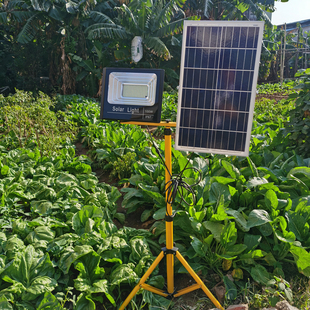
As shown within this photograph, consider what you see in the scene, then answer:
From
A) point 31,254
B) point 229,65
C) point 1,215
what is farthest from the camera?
point 1,215

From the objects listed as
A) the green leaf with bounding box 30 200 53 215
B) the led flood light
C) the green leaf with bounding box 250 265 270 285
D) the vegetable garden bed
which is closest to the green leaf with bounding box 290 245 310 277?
the vegetable garden bed

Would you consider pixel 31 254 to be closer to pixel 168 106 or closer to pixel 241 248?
pixel 241 248

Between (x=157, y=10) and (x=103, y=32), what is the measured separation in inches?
113

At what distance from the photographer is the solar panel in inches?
72.9

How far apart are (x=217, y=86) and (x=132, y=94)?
59 centimetres

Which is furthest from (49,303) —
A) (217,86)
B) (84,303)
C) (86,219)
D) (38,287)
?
(217,86)

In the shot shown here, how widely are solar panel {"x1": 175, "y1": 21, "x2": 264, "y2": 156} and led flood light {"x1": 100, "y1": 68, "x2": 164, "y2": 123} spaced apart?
0.60 feet

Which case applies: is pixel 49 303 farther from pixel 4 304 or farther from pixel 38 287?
pixel 4 304

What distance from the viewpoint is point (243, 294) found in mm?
2551

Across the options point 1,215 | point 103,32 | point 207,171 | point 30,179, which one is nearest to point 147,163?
point 207,171

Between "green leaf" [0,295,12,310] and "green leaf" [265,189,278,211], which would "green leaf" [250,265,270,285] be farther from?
"green leaf" [0,295,12,310]

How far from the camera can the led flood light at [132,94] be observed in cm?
191

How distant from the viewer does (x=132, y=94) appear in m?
1.97

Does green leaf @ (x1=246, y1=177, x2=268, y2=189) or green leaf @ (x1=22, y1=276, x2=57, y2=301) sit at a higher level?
green leaf @ (x1=246, y1=177, x2=268, y2=189)
